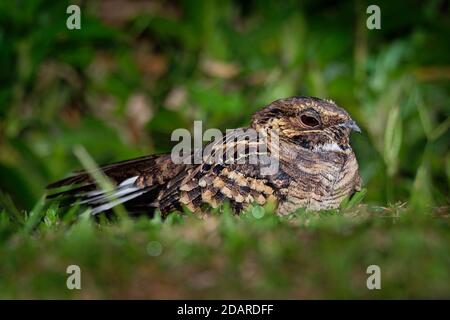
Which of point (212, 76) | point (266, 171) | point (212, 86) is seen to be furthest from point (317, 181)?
point (212, 76)

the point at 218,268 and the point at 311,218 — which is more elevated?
the point at 311,218

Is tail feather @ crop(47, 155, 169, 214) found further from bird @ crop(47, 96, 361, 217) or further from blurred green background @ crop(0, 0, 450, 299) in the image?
blurred green background @ crop(0, 0, 450, 299)

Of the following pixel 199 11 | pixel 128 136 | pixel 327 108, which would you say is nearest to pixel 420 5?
pixel 199 11

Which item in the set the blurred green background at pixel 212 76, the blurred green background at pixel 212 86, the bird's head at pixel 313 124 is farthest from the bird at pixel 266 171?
the blurred green background at pixel 212 76

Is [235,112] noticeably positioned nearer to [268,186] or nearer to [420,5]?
[420,5]

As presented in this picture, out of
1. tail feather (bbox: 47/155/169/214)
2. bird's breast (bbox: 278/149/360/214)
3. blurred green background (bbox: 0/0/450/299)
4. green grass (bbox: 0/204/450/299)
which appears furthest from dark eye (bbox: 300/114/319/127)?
green grass (bbox: 0/204/450/299)

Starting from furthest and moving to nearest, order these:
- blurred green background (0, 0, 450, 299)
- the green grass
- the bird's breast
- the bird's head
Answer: blurred green background (0, 0, 450, 299)
the bird's head
the bird's breast
the green grass

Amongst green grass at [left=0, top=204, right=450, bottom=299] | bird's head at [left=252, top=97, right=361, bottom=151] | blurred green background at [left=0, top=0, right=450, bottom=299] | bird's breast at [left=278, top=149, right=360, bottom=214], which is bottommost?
green grass at [left=0, top=204, right=450, bottom=299]

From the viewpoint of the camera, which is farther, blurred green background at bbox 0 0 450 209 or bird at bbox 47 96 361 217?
blurred green background at bbox 0 0 450 209

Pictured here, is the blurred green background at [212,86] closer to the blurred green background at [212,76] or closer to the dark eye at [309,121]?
the blurred green background at [212,76]
